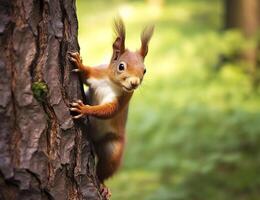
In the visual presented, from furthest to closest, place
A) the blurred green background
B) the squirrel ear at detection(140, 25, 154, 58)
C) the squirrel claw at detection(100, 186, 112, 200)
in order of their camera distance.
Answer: the blurred green background < the squirrel ear at detection(140, 25, 154, 58) < the squirrel claw at detection(100, 186, 112, 200)

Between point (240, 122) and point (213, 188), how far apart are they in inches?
21.9

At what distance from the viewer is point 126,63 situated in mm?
2295

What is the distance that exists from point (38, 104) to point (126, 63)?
1.99 feet

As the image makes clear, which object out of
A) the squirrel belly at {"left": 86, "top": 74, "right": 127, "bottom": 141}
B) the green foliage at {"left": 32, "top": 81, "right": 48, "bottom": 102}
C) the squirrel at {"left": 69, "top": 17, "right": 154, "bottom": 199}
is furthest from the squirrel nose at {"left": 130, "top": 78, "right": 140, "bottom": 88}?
the green foliage at {"left": 32, "top": 81, "right": 48, "bottom": 102}

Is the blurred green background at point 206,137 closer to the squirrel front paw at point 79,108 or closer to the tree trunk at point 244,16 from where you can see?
the tree trunk at point 244,16

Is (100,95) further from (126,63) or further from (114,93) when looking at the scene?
(126,63)

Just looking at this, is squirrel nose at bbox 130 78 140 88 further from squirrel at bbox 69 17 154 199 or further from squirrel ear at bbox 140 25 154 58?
squirrel ear at bbox 140 25 154 58

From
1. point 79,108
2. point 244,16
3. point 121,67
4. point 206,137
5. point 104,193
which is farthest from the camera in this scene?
point 244,16

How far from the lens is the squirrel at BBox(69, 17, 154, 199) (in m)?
2.24

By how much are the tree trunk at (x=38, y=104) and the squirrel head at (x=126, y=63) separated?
318mm

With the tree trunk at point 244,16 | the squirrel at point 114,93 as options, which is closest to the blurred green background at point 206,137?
the tree trunk at point 244,16

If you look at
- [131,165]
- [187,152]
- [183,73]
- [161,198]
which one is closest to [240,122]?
[187,152]

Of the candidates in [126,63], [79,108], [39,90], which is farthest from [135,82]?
[39,90]

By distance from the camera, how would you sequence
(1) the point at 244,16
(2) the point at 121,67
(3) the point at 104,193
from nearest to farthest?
(3) the point at 104,193 → (2) the point at 121,67 → (1) the point at 244,16
